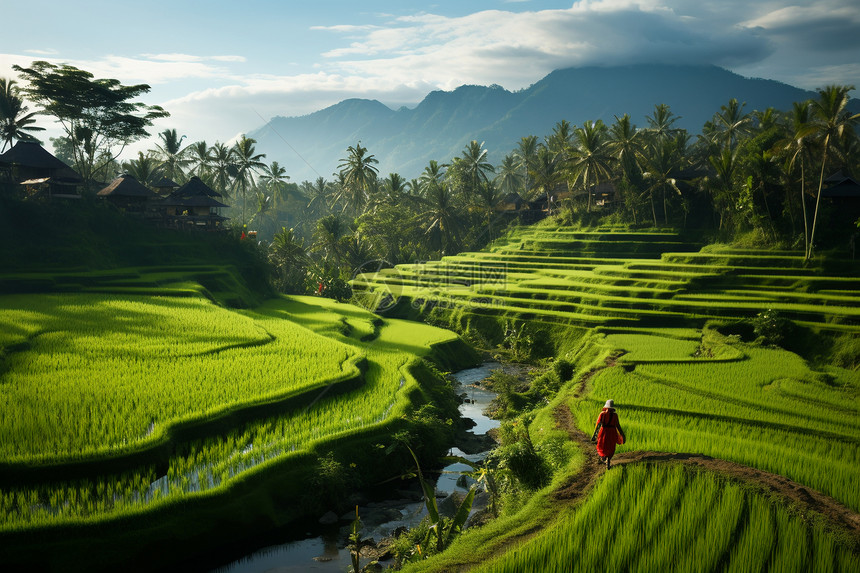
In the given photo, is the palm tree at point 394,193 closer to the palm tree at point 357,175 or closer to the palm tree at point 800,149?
the palm tree at point 357,175

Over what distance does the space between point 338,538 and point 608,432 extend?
196 inches

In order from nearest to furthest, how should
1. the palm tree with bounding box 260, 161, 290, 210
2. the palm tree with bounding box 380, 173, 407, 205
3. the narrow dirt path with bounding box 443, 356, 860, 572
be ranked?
the narrow dirt path with bounding box 443, 356, 860, 572 < the palm tree with bounding box 380, 173, 407, 205 < the palm tree with bounding box 260, 161, 290, 210

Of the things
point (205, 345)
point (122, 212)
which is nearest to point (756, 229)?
point (205, 345)

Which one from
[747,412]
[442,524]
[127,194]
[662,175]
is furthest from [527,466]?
[662,175]

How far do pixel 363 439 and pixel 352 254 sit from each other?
32.2 m

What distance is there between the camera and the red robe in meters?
8.41

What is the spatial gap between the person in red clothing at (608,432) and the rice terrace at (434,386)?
1.4 inches

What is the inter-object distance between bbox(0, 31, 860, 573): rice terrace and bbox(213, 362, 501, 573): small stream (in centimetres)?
5

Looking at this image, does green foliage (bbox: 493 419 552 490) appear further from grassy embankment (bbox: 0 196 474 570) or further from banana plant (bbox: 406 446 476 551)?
grassy embankment (bbox: 0 196 474 570)

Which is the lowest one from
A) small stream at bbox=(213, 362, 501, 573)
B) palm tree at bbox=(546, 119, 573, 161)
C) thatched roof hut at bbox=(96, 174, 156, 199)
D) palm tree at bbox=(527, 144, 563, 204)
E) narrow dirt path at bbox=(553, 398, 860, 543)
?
small stream at bbox=(213, 362, 501, 573)

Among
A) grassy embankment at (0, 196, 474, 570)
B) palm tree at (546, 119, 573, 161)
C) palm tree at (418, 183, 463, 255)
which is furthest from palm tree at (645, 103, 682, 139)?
grassy embankment at (0, 196, 474, 570)

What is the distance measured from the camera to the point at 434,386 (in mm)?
16484

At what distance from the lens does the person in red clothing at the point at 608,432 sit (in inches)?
330

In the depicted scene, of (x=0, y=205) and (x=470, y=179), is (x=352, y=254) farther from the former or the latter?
(x=0, y=205)
